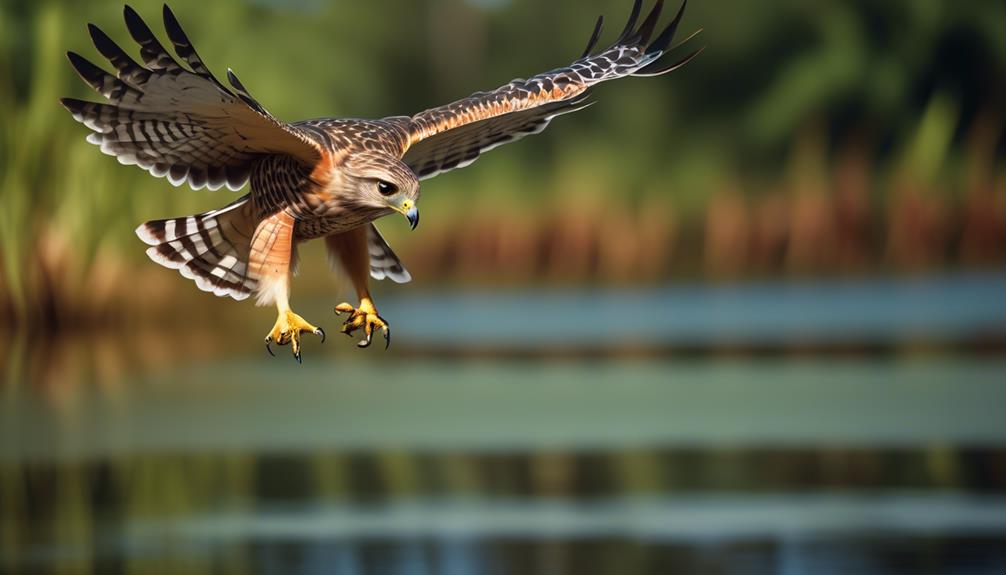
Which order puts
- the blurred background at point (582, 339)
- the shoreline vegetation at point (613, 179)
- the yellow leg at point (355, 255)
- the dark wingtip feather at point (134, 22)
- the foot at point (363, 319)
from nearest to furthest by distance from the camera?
the dark wingtip feather at point (134, 22) < the foot at point (363, 319) < the yellow leg at point (355, 255) < the blurred background at point (582, 339) < the shoreline vegetation at point (613, 179)

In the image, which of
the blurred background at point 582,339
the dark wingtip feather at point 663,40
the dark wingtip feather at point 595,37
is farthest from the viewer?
the blurred background at point 582,339

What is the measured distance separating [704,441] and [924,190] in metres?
14.6

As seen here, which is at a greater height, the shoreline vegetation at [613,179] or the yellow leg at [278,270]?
the shoreline vegetation at [613,179]

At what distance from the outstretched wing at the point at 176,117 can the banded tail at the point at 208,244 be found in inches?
10.3

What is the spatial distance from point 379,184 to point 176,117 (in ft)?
3.52

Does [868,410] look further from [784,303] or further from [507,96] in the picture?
[507,96]

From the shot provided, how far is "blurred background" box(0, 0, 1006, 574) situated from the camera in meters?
25.5

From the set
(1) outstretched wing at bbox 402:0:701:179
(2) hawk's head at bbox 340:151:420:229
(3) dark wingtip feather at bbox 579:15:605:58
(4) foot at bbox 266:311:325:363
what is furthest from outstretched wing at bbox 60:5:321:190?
(3) dark wingtip feather at bbox 579:15:605:58

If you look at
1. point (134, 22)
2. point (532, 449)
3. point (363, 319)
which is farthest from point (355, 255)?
point (532, 449)

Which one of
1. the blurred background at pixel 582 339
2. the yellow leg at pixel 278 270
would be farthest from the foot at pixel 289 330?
the blurred background at pixel 582 339

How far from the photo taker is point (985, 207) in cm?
4291

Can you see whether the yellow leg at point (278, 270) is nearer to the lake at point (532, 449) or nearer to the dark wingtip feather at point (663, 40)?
the dark wingtip feather at point (663, 40)

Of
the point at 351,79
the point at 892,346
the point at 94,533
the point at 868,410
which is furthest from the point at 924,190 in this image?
the point at 94,533

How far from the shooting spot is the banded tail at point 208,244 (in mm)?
7688
